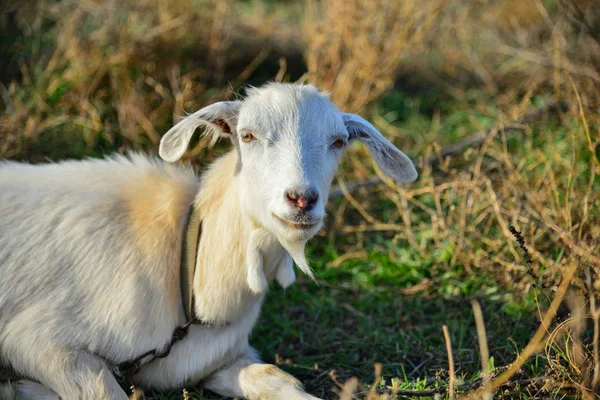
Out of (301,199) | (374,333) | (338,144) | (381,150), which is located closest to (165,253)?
(301,199)

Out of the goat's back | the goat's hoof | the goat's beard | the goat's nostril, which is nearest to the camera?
the goat's nostril

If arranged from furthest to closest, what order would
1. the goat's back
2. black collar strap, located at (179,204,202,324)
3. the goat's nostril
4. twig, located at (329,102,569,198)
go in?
twig, located at (329,102,569,198), black collar strap, located at (179,204,202,324), the goat's back, the goat's nostril

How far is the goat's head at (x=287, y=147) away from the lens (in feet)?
10.5

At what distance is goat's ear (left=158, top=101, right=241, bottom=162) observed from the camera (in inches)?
141

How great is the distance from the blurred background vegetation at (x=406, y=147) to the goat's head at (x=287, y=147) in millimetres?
655

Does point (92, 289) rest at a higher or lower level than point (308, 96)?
A: lower

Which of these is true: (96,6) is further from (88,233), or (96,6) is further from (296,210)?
(296,210)

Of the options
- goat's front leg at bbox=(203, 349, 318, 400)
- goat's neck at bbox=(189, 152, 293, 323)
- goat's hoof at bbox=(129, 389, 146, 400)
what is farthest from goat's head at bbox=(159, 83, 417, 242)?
goat's hoof at bbox=(129, 389, 146, 400)

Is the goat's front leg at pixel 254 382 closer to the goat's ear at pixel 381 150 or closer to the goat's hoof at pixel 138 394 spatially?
the goat's hoof at pixel 138 394

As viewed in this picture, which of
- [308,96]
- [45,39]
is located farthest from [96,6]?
[308,96]

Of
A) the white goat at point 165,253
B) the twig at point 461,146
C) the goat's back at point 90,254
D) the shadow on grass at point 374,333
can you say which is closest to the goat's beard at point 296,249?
the white goat at point 165,253

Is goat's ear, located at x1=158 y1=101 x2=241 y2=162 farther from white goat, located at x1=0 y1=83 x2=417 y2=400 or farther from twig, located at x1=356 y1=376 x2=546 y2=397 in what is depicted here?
twig, located at x1=356 y1=376 x2=546 y2=397

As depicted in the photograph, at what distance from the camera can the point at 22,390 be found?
11.6 feet

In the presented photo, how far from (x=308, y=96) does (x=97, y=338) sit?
5.47 ft
